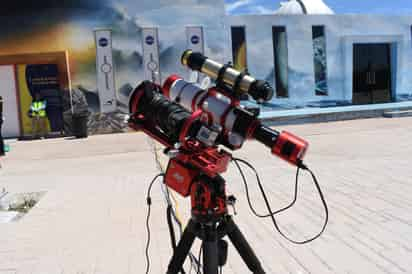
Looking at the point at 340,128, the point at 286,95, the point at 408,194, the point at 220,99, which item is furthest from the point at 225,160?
the point at 286,95

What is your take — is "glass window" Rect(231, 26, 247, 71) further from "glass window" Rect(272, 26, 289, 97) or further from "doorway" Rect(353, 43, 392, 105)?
"doorway" Rect(353, 43, 392, 105)

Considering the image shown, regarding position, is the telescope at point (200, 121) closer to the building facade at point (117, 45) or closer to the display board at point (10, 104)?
the building facade at point (117, 45)

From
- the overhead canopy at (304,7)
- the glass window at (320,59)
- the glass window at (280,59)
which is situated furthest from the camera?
the overhead canopy at (304,7)

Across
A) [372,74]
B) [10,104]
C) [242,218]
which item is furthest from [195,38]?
[242,218]

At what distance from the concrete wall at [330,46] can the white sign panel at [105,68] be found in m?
4.96

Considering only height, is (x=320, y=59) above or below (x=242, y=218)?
above

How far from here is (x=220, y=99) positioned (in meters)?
1.80

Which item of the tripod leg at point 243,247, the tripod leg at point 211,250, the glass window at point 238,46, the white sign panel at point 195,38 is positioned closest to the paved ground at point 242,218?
the tripod leg at point 243,247

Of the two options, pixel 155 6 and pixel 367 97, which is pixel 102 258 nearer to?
pixel 155 6

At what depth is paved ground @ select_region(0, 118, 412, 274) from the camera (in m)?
3.51

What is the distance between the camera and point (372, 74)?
66.7ft

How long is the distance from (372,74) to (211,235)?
805 inches

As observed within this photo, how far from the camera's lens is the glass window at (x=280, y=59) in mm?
18562

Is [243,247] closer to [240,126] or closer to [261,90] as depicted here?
[240,126]
